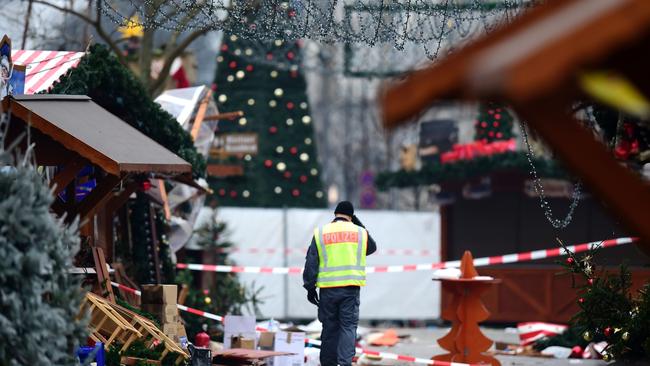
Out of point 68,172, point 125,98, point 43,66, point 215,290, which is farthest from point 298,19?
point 215,290

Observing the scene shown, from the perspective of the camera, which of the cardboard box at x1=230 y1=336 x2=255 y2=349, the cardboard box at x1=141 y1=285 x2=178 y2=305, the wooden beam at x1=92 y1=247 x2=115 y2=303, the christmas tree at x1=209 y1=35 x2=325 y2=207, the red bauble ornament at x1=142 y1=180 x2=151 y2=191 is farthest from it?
the christmas tree at x1=209 y1=35 x2=325 y2=207

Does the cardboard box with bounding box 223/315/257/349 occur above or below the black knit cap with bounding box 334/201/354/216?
below

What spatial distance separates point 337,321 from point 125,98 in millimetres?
3706

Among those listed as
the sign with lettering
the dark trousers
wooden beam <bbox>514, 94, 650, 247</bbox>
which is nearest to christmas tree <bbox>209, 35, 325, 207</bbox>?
the sign with lettering

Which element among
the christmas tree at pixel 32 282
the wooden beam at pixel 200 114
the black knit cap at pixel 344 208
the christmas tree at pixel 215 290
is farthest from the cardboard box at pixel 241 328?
the christmas tree at pixel 32 282

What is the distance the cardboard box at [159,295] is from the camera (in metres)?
12.6

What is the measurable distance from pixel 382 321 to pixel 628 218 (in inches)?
797

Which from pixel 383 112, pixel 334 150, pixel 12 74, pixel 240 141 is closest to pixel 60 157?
pixel 12 74

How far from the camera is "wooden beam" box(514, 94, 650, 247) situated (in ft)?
13.6

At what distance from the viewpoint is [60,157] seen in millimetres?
11102

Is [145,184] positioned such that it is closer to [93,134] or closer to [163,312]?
[163,312]

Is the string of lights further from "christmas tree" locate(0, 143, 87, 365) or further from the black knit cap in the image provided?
"christmas tree" locate(0, 143, 87, 365)

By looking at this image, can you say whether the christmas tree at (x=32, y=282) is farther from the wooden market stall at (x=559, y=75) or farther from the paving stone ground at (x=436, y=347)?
the paving stone ground at (x=436, y=347)

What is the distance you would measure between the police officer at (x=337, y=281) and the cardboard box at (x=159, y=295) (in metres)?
1.29
